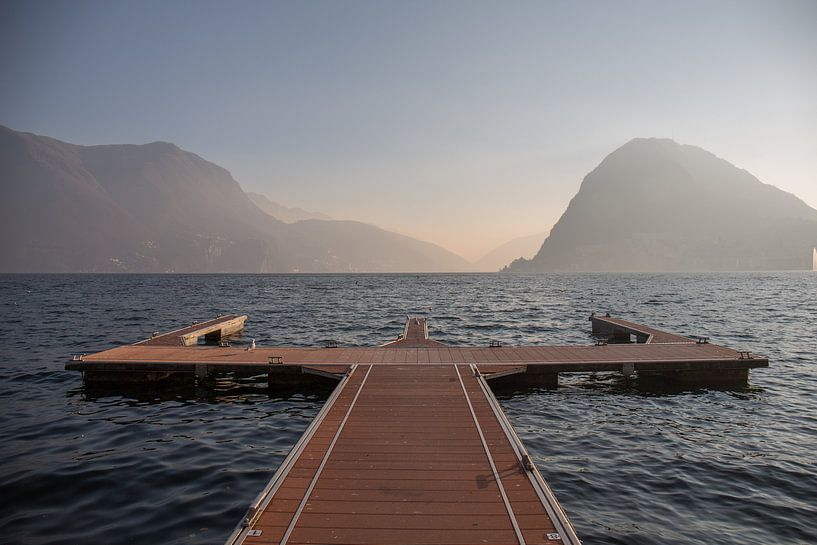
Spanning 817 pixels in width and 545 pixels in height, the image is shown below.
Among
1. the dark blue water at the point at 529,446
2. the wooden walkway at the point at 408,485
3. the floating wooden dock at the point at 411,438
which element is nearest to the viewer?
the wooden walkway at the point at 408,485

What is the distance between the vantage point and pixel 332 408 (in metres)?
14.3

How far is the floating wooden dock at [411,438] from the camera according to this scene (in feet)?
25.6

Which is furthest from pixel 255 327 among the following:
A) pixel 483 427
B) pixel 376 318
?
pixel 483 427

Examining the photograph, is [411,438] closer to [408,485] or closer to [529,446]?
[408,485]

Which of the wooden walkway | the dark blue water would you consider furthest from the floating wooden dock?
the dark blue water

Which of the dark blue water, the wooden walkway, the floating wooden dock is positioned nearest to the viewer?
the wooden walkway

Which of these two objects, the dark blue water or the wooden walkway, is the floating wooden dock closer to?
the wooden walkway

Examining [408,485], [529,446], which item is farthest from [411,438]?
Result: [529,446]

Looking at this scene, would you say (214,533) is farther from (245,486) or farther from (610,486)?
(610,486)

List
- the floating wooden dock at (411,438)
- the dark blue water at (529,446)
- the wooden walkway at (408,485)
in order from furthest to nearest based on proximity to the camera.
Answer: the dark blue water at (529,446) < the floating wooden dock at (411,438) < the wooden walkway at (408,485)

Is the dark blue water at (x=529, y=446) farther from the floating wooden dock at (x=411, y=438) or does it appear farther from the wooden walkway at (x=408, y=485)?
the wooden walkway at (x=408, y=485)

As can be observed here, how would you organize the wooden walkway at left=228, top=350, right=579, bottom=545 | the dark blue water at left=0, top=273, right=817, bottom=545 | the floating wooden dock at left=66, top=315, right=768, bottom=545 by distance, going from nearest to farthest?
the wooden walkway at left=228, top=350, right=579, bottom=545 → the floating wooden dock at left=66, top=315, right=768, bottom=545 → the dark blue water at left=0, top=273, right=817, bottom=545

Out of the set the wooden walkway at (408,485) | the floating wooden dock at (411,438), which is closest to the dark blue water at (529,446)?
the floating wooden dock at (411,438)

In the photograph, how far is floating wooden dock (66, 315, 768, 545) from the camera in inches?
307
